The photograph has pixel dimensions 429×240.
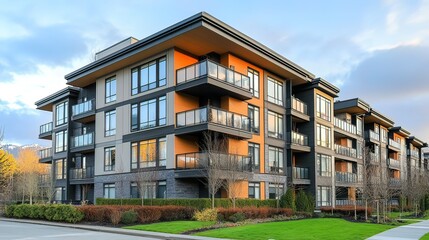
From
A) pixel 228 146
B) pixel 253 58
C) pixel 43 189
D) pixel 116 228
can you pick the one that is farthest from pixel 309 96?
pixel 43 189

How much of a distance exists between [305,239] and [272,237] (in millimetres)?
1391

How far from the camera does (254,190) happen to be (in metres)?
33.8

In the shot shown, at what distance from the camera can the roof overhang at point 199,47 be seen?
2822 centimetres

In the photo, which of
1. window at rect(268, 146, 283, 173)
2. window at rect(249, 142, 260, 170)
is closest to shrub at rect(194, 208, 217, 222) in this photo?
window at rect(249, 142, 260, 170)

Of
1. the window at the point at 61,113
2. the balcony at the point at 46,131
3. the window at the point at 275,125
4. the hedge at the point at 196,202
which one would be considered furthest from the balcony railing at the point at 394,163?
the balcony at the point at 46,131

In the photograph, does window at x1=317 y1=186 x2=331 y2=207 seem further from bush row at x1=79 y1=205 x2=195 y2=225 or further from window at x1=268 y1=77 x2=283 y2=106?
bush row at x1=79 y1=205 x2=195 y2=225

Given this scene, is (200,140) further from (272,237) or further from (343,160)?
(343,160)

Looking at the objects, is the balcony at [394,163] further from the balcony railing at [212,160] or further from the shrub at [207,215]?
the shrub at [207,215]

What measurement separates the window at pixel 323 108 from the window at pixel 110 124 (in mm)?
19950

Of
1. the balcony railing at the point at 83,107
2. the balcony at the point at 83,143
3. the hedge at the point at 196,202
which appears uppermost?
the balcony railing at the point at 83,107

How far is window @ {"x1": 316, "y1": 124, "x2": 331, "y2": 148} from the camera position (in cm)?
4317

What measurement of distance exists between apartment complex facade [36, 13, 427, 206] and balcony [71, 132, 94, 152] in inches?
3.8

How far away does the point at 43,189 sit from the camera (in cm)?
4547

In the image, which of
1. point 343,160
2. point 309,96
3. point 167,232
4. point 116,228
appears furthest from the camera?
point 343,160
